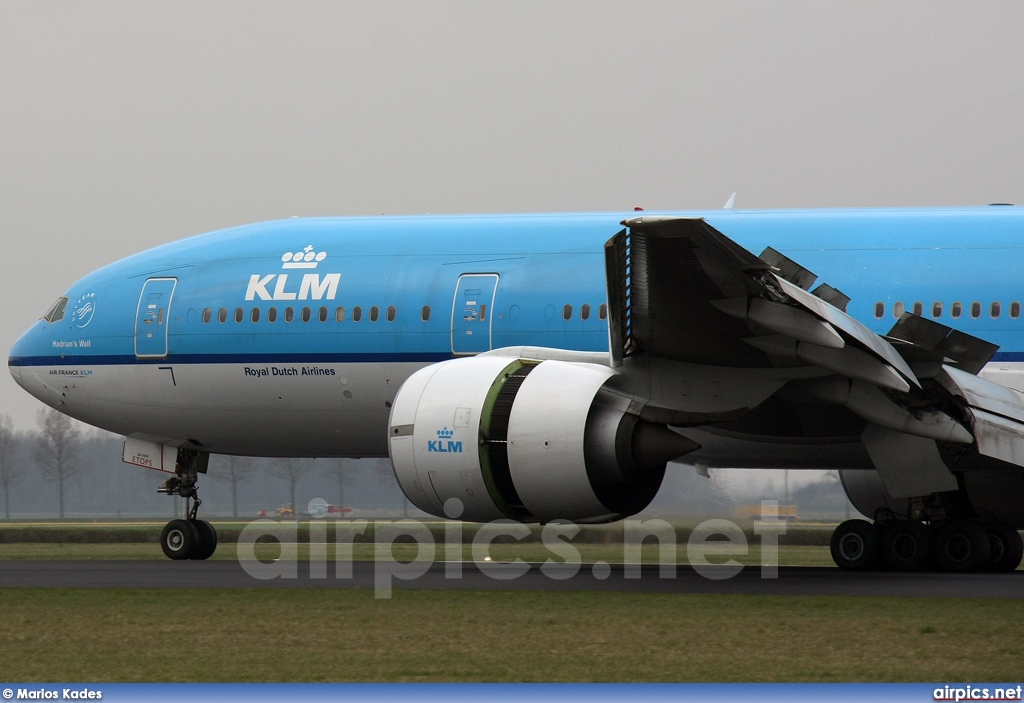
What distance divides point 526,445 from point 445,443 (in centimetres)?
86

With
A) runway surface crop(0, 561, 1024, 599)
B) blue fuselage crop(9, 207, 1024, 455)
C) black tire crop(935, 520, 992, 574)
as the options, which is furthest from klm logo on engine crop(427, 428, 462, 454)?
black tire crop(935, 520, 992, 574)

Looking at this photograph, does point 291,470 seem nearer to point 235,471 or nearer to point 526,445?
point 235,471

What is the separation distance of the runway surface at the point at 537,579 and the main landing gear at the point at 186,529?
38.4 inches

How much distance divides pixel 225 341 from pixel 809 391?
8639mm

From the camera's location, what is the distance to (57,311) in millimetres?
21156

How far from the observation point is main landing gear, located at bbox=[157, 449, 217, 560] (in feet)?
65.8

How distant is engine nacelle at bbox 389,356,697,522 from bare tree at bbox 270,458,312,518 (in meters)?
43.6

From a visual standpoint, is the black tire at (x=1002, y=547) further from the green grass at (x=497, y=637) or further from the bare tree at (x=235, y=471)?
the bare tree at (x=235, y=471)

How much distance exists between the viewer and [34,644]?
10523 millimetres

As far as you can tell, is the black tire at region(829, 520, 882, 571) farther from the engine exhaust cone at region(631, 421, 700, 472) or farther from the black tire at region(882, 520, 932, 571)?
the engine exhaust cone at region(631, 421, 700, 472)

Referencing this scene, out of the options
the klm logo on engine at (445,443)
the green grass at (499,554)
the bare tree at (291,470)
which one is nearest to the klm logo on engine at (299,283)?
the green grass at (499,554)

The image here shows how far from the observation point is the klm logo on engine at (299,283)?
62.6 feet

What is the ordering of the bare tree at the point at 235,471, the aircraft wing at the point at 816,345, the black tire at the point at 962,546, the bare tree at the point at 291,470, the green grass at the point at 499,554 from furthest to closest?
the bare tree at the point at 235,471, the bare tree at the point at 291,470, the green grass at the point at 499,554, the black tire at the point at 962,546, the aircraft wing at the point at 816,345

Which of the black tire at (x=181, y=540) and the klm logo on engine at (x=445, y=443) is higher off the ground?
the klm logo on engine at (x=445, y=443)
